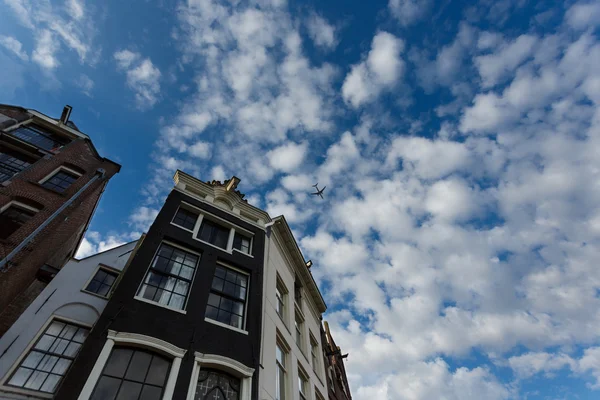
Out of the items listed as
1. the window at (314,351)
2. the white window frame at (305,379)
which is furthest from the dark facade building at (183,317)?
the window at (314,351)

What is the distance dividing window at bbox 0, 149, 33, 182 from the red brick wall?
789mm

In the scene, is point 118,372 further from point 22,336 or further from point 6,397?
point 22,336

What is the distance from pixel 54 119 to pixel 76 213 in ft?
29.6

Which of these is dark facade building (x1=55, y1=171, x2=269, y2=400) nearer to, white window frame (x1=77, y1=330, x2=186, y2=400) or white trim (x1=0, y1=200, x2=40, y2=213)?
white window frame (x1=77, y1=330, x2=186, y2=400)

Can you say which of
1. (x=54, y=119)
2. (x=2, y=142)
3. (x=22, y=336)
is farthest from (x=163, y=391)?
(x=54, y=119)

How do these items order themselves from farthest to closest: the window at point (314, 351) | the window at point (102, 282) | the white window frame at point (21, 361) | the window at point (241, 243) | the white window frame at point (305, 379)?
the window at point (314, 351) → the window at point (241, 243) → the white window frame at point (305, 379) → the window at point (102, 282) → the white window frame at point (21, 361)

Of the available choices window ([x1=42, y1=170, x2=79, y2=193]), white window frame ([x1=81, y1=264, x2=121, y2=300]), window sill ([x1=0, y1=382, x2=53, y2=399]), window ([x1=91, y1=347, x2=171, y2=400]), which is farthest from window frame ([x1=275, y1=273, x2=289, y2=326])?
window ([x1=42, y1=170, x2=79, y2=193])

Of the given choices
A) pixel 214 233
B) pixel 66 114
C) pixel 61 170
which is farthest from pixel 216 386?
pixel 66 114

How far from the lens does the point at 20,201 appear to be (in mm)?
15719

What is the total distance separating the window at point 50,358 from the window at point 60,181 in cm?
912

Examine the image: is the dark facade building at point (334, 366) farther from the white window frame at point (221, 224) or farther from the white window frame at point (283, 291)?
the white window frame at point (221, 224)

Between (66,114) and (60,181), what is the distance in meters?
7.61

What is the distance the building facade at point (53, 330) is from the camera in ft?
31.4

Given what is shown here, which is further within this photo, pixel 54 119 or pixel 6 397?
pixel 54 119
